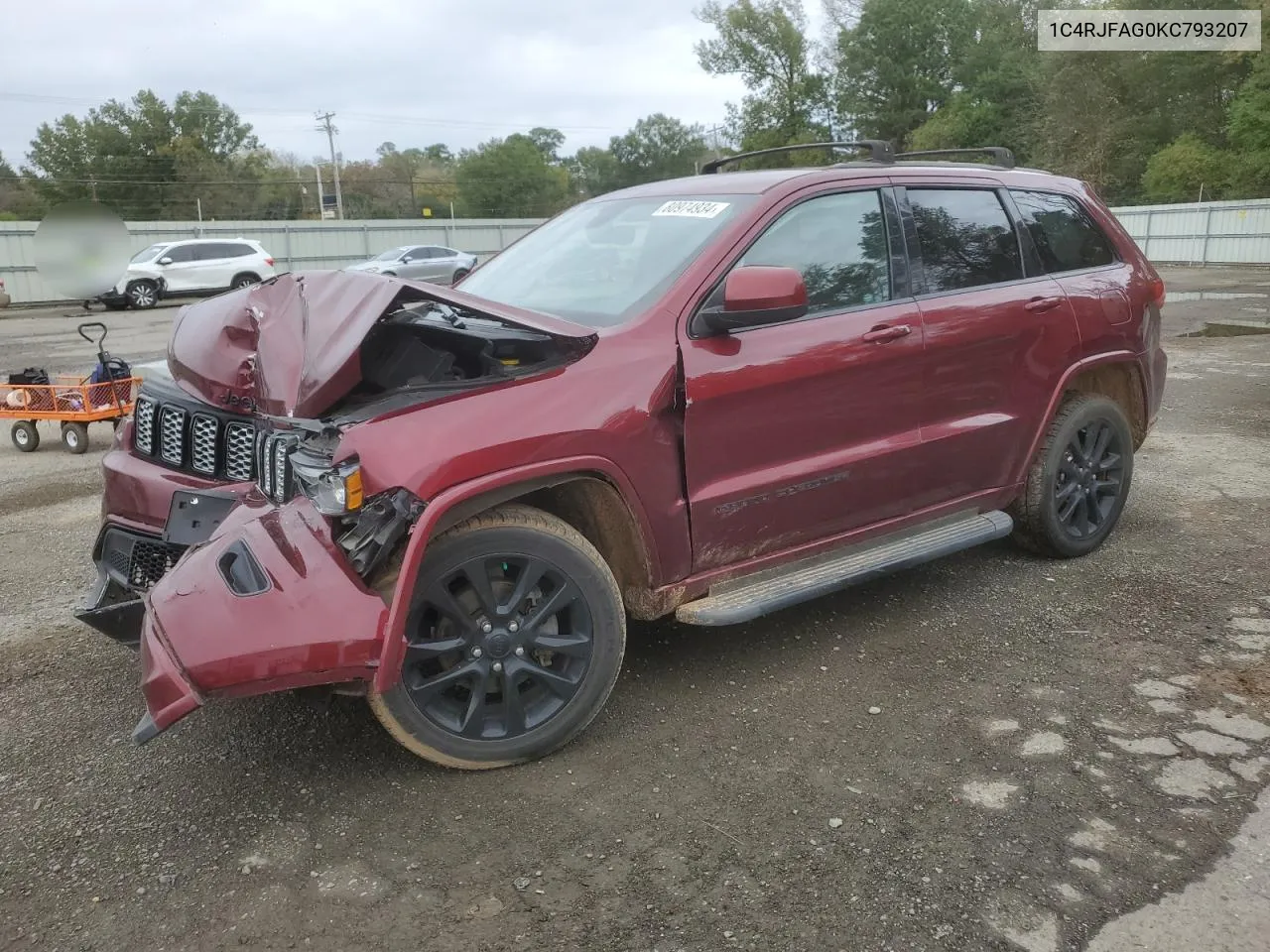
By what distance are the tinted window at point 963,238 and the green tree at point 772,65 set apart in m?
67.1

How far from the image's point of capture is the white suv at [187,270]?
78.2 ft

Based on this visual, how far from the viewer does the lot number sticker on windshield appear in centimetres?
373

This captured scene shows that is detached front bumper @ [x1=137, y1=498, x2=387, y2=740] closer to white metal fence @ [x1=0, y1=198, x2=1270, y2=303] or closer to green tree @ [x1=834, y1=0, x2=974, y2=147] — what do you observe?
white metal fence @ [x1=0, y1=198, x2=1270, y2=303]

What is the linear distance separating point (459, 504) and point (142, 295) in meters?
24.2

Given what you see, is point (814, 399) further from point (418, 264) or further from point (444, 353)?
point (418, 264)

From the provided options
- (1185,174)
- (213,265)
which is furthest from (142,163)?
(1185,174)

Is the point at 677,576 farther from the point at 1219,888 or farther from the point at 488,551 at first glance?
the point at 1219,888

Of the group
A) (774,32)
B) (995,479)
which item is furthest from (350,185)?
(995,479)

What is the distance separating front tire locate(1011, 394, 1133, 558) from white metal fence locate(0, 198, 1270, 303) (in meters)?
25.0

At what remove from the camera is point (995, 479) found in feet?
14.4

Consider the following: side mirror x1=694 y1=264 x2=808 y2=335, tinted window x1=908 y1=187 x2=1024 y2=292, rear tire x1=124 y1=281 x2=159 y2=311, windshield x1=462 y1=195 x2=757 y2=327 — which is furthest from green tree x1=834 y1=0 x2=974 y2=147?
side mirror x1=694 y1=264 x2=808 y2=335

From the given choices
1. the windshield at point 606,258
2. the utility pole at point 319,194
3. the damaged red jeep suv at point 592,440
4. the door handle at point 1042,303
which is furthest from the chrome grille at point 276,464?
the utility pole at point 319,194

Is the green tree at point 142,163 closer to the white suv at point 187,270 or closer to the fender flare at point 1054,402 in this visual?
the white suv at point 187,270

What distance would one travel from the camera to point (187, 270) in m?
25.1
